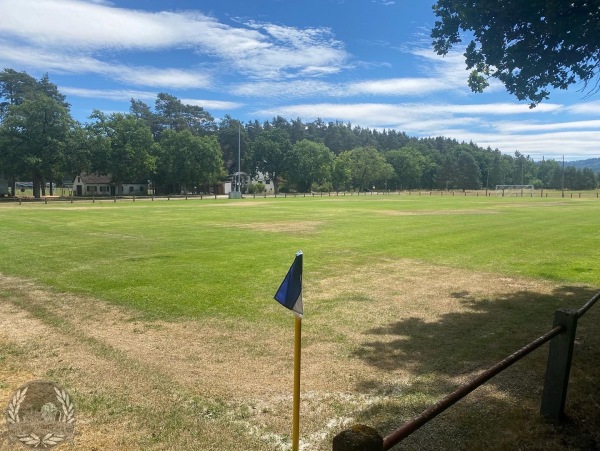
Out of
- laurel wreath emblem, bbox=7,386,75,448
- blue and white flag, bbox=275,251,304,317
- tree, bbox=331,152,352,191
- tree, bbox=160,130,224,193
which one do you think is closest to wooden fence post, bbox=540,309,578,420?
blue and white flag, bbox=275,251,304,317

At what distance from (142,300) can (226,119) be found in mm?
132228

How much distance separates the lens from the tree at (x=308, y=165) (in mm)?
114438

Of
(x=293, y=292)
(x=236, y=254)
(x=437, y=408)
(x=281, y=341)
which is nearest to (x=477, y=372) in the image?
(x=281, y=341)

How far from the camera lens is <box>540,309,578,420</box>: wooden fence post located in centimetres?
480

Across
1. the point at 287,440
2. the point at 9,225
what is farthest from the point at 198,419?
the point at 9,225

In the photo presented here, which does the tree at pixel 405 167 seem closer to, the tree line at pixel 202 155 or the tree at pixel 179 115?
the tree line at pixel 202 155

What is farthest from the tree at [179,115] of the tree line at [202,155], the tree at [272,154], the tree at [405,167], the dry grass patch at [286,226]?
the dry grass patch at [286,226]

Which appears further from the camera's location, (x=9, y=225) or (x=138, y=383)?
(x=9, y=225)

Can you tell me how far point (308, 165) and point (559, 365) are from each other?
111m

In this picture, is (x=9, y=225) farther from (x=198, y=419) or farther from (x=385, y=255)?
(x=198, y=419)

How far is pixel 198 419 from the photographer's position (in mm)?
5199

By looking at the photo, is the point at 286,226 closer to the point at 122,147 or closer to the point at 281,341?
the point at 281,341

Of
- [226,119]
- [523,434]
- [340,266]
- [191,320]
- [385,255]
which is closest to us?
[523,434]

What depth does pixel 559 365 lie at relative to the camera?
16.0 ft
